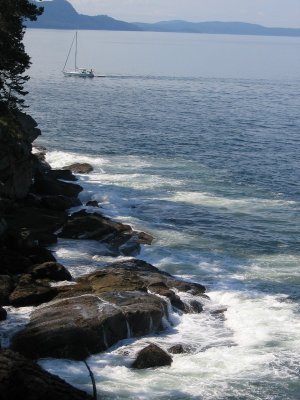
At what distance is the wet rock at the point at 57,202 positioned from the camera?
4534cm

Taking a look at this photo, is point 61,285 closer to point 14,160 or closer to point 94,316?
point 94,316

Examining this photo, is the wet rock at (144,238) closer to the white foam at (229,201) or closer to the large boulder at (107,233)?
the large boulder at (107,233)

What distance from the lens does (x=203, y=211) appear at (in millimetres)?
48688

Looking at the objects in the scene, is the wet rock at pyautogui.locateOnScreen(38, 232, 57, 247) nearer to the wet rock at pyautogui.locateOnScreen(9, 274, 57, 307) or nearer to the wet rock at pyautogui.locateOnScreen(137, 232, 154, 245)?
the wet rock at pyautogui.locateOnScreen(137, 232, 154, 245)

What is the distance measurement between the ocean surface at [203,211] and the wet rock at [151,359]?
1.35 ft

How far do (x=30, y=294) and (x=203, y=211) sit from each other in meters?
21.2

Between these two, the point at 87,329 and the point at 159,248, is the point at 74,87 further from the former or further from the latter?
the point at 87,329

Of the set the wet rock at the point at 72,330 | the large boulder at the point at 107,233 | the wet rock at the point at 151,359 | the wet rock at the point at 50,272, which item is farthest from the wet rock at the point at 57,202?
the wet rock at the point at 151,359

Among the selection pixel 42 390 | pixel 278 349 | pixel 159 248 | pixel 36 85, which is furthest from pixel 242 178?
pixel 36 85

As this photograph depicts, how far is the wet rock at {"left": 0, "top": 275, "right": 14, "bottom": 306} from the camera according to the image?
2978cm

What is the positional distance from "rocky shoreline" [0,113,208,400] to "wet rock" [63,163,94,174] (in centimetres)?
820

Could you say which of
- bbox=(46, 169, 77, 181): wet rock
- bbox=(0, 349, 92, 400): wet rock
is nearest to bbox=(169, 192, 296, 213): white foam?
bbox=(46, 169, 77, 181): wet rock

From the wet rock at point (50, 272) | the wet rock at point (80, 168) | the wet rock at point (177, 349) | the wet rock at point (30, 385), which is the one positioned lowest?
the wet rock at point (177, 349)

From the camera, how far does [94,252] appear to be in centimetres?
3844
